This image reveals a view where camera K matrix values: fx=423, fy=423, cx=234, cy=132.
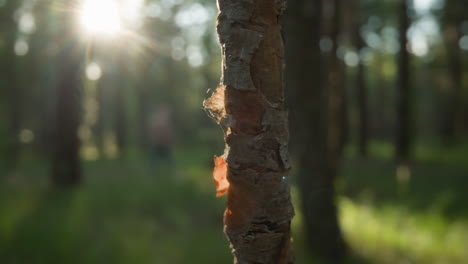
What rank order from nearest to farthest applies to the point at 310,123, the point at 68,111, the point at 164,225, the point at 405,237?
the point at 310,123
the point at 405,237
the point at 164,225
the point at 68,111

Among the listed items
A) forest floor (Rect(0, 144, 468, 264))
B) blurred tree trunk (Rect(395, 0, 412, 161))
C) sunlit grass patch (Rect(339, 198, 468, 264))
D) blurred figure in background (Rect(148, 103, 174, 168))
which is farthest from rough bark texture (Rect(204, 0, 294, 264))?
blurred tree trunk (Rect(395, 0, 412, 161))

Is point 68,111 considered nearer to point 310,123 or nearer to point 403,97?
point 310,123

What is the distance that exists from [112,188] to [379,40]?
27.4 meters

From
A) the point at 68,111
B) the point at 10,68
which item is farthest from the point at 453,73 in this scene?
the point at 10,68

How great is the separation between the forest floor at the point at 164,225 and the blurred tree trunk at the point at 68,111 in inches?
21.1

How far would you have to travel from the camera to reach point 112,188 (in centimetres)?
949

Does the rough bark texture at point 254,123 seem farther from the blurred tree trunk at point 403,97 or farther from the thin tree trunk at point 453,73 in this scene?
the thin tree trunk at point 453,73

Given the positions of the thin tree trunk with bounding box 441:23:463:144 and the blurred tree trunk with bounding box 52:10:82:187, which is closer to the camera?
the blurred tree trunk with bounding box 52:10:82:187

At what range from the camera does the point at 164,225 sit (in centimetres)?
712

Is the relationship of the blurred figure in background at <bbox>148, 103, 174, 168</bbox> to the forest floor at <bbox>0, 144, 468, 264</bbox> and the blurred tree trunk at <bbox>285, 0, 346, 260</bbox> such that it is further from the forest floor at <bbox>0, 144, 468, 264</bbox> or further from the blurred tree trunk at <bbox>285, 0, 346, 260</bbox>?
the blurred tree trunk at <bbox>285, 0, 346, 260</bbox>

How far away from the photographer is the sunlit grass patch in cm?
575

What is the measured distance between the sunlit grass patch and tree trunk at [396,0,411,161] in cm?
930

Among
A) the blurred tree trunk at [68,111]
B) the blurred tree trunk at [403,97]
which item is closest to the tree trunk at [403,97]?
the blurred tree trunk at [403,97]

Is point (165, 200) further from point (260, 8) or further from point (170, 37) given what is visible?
point (170, 37)
